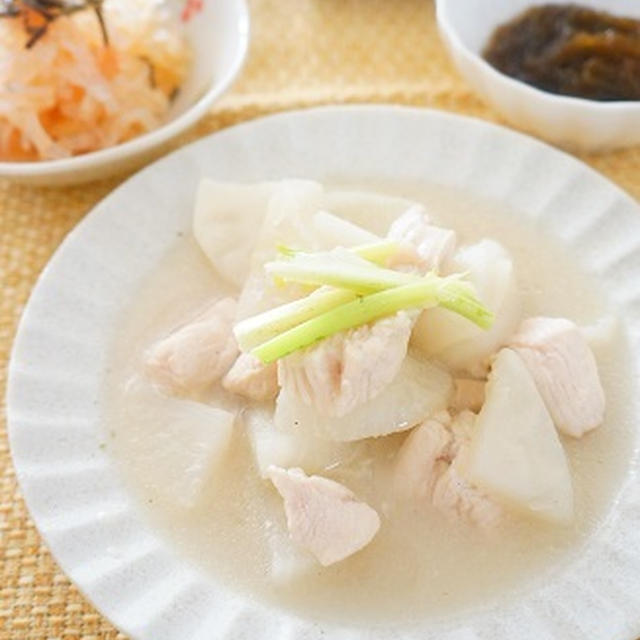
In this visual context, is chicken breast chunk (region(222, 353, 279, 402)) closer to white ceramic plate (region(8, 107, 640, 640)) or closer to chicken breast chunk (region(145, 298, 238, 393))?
chicken breast chunk (region(145, 298, 238, 393))

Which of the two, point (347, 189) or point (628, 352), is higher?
point (628, 352)

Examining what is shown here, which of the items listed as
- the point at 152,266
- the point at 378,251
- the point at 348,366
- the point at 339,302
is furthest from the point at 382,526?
the point at 152,266

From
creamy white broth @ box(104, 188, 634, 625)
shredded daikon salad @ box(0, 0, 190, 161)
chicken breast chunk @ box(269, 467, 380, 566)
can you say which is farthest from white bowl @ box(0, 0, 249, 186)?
chicken breast chunk @ box(269, 467, 380, 566)

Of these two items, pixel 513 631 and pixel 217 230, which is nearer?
pixel 513 631

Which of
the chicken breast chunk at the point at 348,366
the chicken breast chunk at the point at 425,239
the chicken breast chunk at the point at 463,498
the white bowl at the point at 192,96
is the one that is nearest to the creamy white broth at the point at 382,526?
the chicken breast chunk at the point at 463,498

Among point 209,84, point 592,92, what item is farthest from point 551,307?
point 209,84

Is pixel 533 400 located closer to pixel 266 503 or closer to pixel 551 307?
pixel 551 307
